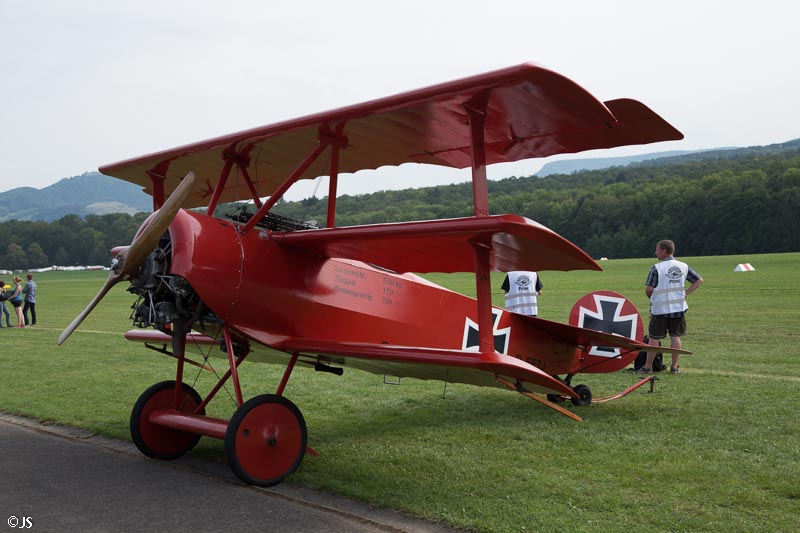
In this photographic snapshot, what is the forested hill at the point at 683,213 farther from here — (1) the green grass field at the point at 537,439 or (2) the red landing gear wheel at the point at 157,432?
(2) the red landing gear wheel at the point at 157,432

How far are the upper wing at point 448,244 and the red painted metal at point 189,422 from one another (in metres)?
1.52

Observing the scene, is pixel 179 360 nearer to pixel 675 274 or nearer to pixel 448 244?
pixel 448 244

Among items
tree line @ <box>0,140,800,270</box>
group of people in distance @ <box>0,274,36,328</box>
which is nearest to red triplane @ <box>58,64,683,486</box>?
group of people in distance @ <box>0,274,36,328</box>

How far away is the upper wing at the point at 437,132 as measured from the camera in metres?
4.59

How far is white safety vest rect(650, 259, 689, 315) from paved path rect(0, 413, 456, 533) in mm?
6547

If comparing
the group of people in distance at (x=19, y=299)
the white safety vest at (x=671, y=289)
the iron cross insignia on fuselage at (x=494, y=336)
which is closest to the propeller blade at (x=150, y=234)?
the iron cross insignia on fuselage at (x=494, y=336)

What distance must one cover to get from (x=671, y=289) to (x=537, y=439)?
14.9 feet

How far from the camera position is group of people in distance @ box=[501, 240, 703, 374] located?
9547mm

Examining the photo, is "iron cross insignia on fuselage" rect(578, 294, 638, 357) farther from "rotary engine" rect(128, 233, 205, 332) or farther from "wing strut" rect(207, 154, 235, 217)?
"rotary engine" rect(128, 233, 205, 332)

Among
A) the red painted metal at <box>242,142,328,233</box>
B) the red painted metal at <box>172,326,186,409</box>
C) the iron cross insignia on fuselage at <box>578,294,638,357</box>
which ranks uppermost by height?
the red painted metal at <box>242,142,328,233</box>

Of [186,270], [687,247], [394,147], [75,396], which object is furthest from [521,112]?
[687,247]

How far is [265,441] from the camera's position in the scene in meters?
4.96

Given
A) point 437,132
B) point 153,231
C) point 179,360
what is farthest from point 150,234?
point 437,132

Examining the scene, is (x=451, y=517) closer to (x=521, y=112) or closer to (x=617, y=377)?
(x=521, y=112)
